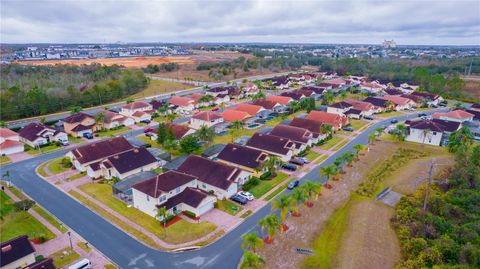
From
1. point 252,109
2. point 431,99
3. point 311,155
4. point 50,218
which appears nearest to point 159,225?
point 50,218

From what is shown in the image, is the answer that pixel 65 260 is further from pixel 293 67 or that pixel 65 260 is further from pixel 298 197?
pixel 293 67

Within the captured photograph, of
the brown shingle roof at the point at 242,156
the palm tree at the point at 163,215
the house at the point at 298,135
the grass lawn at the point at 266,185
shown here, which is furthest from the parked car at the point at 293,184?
the palm tree at the point at 163,215

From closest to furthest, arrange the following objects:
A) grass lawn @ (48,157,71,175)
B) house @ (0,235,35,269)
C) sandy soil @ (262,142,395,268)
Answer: house @ (0,235,35,269), sandy soil @ (262,142,395,268), grass lawn @ (48,157,71,175)

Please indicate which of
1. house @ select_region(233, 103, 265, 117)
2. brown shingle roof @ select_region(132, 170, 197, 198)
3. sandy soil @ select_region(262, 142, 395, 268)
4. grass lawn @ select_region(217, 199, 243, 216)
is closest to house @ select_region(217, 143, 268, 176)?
grass lawn @ select_region(217, 199, 243, 216)

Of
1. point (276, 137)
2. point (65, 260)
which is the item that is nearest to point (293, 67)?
point (276, 137)

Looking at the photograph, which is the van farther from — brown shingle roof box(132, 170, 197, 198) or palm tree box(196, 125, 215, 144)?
palm tree box(196, 125, 215, 144)

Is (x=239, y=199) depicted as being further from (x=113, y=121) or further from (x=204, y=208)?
(x=113, y=121)
